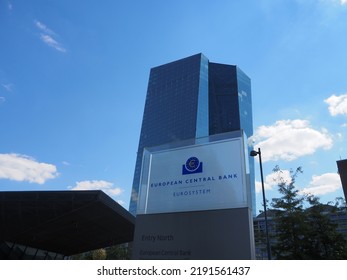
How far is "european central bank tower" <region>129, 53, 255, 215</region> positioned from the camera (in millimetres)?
154513

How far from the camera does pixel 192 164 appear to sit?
30.2 feet

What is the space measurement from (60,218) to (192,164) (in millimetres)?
23567

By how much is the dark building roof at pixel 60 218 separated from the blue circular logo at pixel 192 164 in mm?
17032

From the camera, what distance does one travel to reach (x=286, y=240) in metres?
25.0

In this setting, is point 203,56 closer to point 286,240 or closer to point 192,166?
point 286,240

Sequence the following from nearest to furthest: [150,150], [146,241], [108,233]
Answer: [146,241], [150,150], [108,233]

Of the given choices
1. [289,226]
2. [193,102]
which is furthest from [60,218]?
[193,102]

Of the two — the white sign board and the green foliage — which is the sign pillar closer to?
the white sign board

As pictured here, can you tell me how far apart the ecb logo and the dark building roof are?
1698 cm

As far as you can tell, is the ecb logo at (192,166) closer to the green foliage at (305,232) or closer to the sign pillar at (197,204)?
the sign pillar at (197,204)

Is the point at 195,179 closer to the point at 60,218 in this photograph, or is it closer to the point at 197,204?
the point at 197,204

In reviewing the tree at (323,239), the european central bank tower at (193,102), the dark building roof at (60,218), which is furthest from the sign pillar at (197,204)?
the european central bank tower at (193,102)
